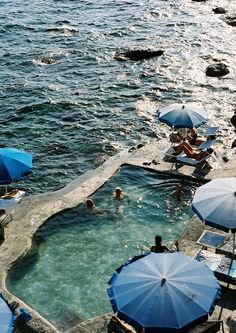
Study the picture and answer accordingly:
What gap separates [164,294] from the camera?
11.8 metres

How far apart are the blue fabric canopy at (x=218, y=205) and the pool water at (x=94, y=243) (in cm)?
284

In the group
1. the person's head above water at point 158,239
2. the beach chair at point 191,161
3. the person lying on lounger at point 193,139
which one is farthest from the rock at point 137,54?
the person's head above water at point 158,239

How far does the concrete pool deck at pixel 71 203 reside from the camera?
1499 cm

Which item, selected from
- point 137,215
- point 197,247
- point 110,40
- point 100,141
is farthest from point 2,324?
point 110,40

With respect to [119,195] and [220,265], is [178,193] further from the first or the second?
[220,265]

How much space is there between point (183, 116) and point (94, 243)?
27.0 feet

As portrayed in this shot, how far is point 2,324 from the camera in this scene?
11.2 metres

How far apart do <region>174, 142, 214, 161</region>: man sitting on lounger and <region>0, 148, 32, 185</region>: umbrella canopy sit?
6.79 metres

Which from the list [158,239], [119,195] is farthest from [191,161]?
[158,239]

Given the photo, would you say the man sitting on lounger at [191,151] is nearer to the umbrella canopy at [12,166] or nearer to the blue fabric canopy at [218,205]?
the blue fabric canopy at [218,205]

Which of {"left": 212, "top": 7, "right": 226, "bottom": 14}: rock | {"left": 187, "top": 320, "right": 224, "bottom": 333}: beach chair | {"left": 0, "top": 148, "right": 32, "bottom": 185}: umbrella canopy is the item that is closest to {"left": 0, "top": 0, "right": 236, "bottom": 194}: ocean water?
{"left": 212, "top": 7, "right": 226, "bottom": 14}: rock

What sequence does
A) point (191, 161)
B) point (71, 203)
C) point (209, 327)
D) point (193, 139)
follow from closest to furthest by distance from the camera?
point (209, 327) → point (71, 203) → point (191, 161) → point (193, 139)

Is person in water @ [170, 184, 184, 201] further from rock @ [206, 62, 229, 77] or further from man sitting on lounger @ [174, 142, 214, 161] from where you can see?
rock @ [206, 62, 229, 77]

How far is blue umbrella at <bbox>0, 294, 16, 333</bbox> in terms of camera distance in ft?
36.6
